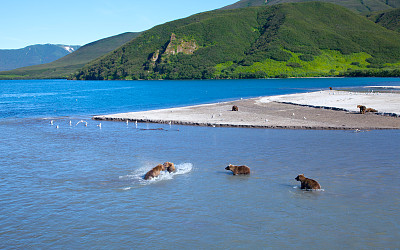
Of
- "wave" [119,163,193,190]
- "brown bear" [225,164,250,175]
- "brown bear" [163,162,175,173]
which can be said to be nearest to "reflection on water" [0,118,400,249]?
"wave" [119,163,193,190]

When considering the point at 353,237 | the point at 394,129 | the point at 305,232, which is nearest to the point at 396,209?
the point at 353,237

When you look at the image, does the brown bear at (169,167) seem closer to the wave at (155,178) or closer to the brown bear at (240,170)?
the wave at (155,178)

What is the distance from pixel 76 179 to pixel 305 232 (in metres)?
13.2

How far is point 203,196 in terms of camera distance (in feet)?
59.6

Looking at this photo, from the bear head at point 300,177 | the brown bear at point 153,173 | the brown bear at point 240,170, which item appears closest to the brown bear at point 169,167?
the brown bear at point 153,173

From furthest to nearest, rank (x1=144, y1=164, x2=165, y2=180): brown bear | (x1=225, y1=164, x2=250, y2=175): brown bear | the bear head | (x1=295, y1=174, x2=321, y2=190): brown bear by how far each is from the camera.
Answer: (x1=225, y1=164, x2=250, y2=175): brown bear < (x1=144, y1=164, x2=165, y2=180): brown bear < the bear head < (x1=295, y1=174, x2=321, y2=190): brown bear

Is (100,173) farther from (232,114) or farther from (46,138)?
(232,114)

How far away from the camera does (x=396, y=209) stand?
52.4ft

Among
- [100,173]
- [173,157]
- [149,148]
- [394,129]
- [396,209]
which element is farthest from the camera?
[394,129]

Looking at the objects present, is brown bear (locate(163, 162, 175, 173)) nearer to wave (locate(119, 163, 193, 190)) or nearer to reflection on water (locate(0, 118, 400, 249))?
wave (locate(119, 163, 193, 190))

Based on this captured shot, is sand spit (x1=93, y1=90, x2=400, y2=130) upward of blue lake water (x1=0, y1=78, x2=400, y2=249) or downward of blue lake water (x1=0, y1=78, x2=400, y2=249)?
upward

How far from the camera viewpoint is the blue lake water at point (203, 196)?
14.0m

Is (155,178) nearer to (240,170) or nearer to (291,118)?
(240,170)

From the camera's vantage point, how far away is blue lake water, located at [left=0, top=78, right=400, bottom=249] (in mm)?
14035
